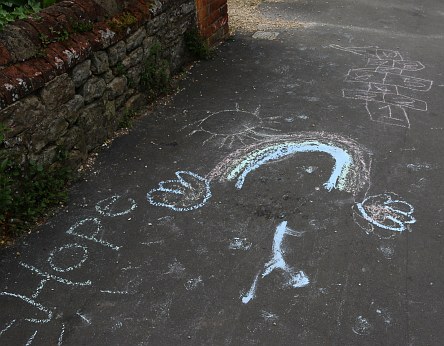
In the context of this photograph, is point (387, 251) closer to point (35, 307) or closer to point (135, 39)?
point (35, 307)

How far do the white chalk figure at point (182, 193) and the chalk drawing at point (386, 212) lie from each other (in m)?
1.27

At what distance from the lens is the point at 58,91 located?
4281 millimetres

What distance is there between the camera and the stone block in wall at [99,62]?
4.75 m

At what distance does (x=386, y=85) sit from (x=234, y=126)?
2.22 metres

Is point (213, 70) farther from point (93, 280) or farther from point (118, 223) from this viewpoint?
point (93, 280)

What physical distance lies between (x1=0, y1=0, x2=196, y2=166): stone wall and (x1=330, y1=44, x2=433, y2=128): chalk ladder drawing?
8.22ft

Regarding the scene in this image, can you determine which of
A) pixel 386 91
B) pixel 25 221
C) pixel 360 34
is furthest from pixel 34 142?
pixel 360 34

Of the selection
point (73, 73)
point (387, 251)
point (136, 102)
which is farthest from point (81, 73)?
point (387, 251)

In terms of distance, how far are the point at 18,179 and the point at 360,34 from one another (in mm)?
6194

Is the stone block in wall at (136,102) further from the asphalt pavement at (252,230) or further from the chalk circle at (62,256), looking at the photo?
the chalk circle at (62,256)

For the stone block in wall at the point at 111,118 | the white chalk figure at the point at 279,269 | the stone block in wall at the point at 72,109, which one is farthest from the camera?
the stone block in wall at the point at 111,118

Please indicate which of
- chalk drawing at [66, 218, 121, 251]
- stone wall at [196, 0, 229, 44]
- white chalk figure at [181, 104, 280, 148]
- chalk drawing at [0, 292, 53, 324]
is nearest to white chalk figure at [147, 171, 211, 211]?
chalk drawing at [66, 218, 121, 251]

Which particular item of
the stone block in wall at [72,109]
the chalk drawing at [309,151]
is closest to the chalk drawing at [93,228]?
the stone block in wall at [72,109]

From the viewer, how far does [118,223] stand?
3998 mm
